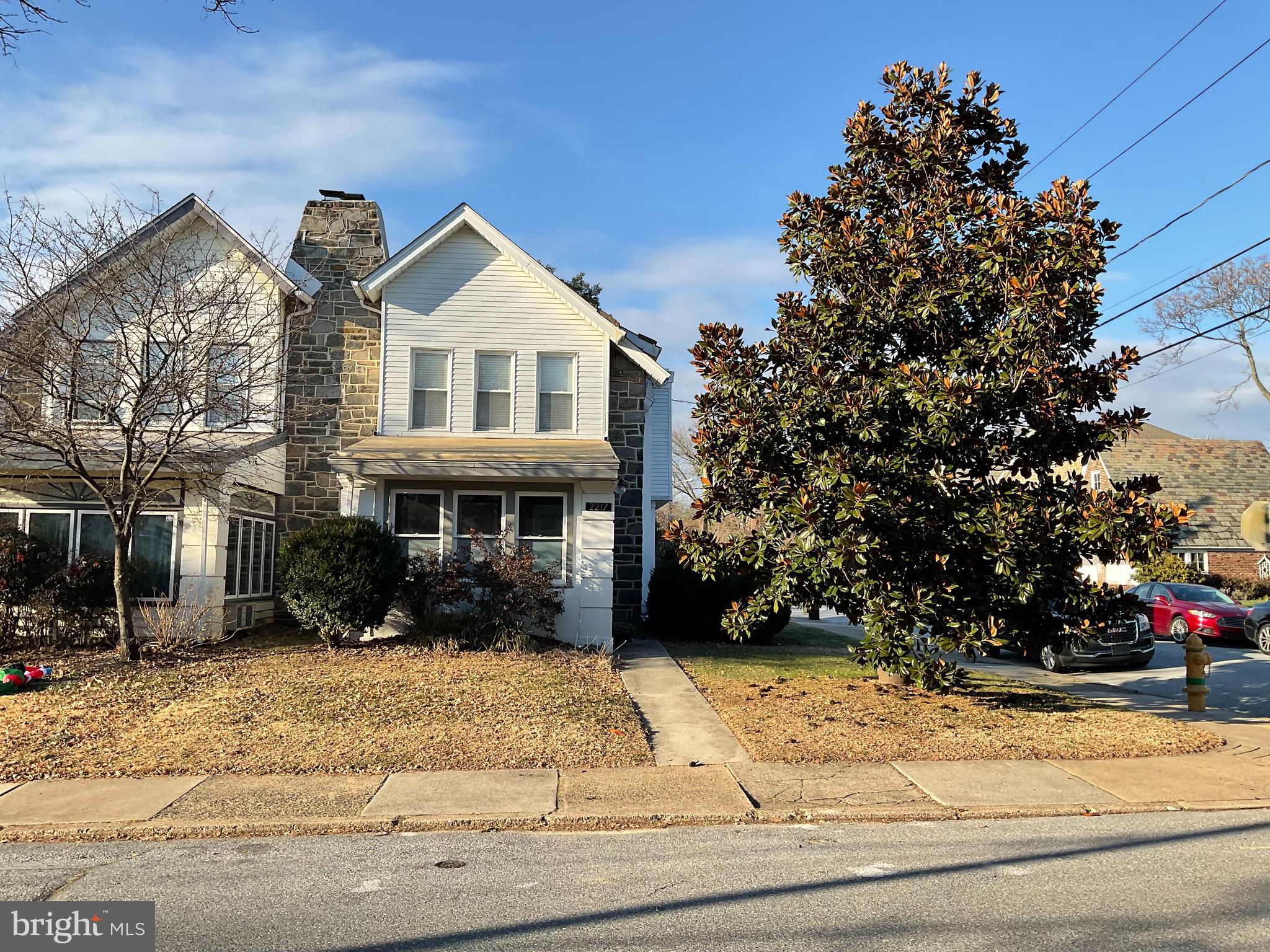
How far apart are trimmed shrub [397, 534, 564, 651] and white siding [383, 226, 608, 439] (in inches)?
119

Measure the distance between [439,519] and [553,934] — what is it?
11.8 m

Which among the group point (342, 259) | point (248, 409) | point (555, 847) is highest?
point (342, 259)

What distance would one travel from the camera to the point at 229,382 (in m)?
15.2

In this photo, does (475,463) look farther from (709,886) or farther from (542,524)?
(709,886)

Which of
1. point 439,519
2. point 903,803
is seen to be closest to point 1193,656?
point 903,803

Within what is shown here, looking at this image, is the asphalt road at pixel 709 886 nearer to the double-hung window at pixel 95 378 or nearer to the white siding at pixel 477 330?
the double-hung window at pixel 95 378

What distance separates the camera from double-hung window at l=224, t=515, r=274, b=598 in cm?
1551

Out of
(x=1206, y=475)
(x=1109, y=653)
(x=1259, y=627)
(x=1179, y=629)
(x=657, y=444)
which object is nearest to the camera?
(x=1109, y=653)

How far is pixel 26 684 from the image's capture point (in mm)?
11477

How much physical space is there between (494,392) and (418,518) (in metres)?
2.63

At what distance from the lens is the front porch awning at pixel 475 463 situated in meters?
15.1

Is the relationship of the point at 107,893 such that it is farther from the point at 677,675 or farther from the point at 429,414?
the point at 429,414

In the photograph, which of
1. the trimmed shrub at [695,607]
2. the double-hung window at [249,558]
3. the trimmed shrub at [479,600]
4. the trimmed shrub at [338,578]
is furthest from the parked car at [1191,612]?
the double-hung window at [249,558]

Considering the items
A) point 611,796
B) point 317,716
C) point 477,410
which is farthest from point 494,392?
point 611,796
